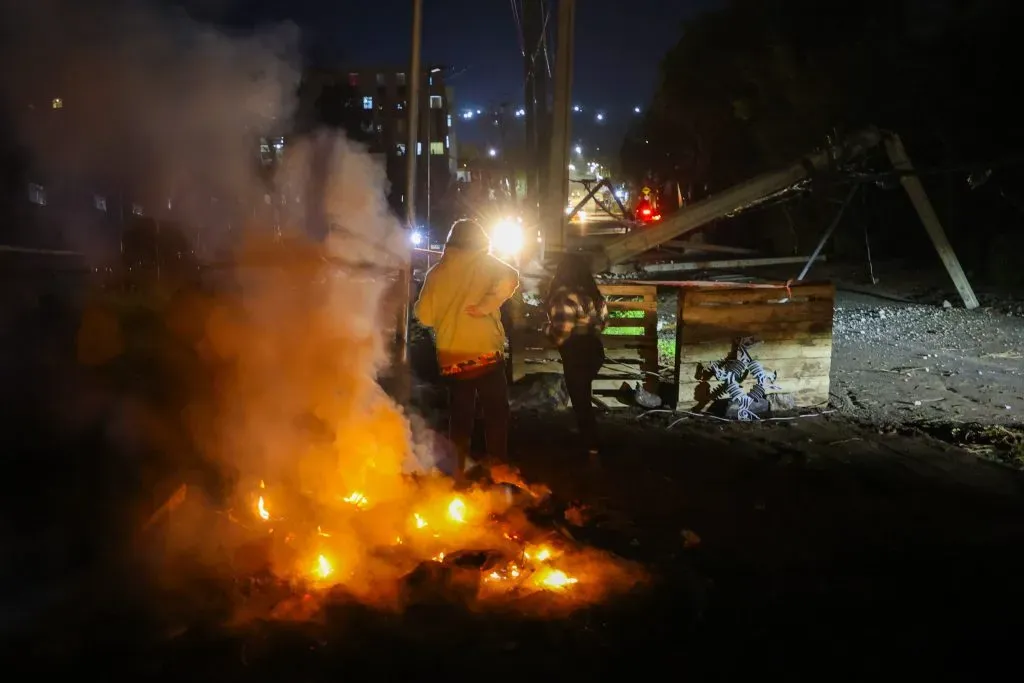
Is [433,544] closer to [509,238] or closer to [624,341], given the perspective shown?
[624,341]

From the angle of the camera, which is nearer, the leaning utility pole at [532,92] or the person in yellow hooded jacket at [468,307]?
the person in yellow hooded jacket at [468,307]

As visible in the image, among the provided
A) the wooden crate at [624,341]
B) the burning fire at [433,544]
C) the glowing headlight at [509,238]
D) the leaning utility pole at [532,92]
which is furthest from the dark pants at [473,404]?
the leaning utility pole at [532,92]

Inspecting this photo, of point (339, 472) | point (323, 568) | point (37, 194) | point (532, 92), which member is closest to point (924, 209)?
point (532, 92)

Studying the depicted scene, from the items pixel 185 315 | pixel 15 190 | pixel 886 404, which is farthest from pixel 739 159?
pixel 15 190

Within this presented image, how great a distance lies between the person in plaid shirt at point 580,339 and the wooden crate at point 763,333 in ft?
5.32

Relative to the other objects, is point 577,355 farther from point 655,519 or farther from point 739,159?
point 739,159

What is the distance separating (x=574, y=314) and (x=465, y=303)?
1.62 metres

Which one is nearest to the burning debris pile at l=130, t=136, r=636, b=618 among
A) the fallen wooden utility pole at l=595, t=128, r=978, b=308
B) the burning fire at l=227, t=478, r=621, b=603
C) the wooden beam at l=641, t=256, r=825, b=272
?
the burning fire at l=227, t=478, r=621, b=603

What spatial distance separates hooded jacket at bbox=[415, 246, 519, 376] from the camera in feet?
18.0

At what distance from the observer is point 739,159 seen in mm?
26266

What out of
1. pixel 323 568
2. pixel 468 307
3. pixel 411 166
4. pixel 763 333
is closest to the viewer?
pixel 323 568

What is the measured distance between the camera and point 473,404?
228 inches

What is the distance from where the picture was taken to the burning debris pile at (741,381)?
311 inches

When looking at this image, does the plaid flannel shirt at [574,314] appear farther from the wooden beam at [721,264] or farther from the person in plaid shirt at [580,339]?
the wooden beam at [721,264]
